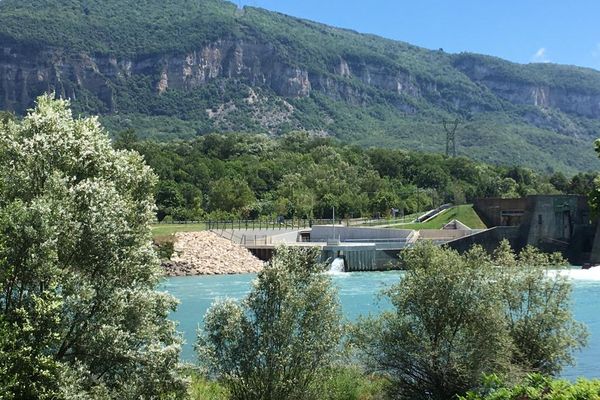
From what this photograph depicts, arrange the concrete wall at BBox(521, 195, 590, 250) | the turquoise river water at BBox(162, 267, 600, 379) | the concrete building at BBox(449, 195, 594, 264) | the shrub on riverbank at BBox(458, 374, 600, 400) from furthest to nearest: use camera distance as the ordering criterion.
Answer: the concrete wall at BBox(521, 195, 590, 250) < the concrete building at BBox(449, 195, 594, 264) < the turquoise river water at BBox(162, 267, 600, 379) < the shrub on riverbank at BBox(458, 374, 600, 400)

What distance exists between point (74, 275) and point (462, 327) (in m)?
9.06

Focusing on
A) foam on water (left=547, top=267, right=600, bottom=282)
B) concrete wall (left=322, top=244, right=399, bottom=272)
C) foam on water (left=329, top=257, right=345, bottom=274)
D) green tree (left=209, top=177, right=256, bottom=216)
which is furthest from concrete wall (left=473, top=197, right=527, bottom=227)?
green tree (left=209, top=177, right=256, bottom=216)

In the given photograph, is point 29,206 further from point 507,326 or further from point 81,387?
point 507,326

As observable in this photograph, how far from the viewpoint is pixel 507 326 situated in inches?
697

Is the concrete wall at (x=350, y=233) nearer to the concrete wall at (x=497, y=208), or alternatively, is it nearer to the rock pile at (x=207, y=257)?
the rock pile at (x=207, y=257)

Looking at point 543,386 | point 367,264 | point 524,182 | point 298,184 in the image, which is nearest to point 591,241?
point 367,264

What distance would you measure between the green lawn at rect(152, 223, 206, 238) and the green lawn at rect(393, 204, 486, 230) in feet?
71.3

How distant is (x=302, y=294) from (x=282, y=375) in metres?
1.77

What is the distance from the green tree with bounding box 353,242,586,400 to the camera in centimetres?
1645

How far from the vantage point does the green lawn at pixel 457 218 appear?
264ft

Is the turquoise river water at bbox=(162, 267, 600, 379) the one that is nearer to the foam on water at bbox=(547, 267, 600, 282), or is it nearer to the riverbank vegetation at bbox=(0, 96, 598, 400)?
the foam on water at bbox=(547, 267, 600, 282)

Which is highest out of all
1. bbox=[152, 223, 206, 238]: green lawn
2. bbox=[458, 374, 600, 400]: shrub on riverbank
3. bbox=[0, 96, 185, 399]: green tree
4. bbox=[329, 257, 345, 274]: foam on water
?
bbox=[0, 96, 185, 399]: green tree

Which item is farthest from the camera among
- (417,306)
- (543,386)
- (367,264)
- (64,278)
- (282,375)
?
(367,264)

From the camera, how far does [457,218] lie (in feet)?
271
